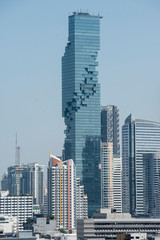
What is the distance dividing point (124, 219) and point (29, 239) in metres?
19.7

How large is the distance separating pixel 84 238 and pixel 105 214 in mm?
7750

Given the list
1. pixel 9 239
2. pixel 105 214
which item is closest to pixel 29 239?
pixel 9 239

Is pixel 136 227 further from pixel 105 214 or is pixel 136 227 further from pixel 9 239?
pixel 9 239

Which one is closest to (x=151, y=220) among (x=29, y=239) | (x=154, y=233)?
(x=154, y=233)

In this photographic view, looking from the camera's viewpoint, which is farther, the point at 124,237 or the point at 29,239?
the point at 29,239

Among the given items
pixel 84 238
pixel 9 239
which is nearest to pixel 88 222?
pixel 84 238

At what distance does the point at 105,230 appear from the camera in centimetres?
19200

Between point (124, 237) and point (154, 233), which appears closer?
point (124, 237)

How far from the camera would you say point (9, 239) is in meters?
192

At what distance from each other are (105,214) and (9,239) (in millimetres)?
20450

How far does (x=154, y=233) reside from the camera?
19375 centimetres

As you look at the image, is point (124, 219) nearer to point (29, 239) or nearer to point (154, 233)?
point (154, 233)

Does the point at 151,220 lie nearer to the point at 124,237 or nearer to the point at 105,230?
the point at 105,230

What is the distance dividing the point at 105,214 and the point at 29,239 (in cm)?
1732
